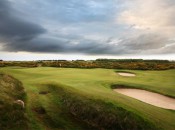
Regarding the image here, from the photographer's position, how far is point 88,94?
18797 mm

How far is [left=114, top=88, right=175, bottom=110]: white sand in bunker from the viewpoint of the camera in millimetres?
21484

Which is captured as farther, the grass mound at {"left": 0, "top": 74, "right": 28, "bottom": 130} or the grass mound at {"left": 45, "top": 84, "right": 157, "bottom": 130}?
the grass mound at {"left": 45, "top": 84, "right": 157, "bottom": 130}

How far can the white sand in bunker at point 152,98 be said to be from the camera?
21484mm

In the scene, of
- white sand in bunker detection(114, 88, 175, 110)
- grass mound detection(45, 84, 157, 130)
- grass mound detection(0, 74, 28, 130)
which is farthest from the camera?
white sand in bunker detection(114, 88, 175, 110)

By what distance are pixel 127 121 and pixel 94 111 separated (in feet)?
7.51

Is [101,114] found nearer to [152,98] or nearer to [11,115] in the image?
[11,115]

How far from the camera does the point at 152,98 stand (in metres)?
23.5

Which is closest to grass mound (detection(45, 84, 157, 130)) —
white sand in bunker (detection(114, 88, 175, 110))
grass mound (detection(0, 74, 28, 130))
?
grass mound (detection(0, 74, 28, 130))

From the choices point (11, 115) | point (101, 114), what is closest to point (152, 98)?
point (101, 114)

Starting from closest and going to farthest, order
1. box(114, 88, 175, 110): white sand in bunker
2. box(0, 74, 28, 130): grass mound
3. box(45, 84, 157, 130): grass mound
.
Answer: box(0, 74, 28, 130): grass mound
box(45, 84, 157, 130): grass mound
box(114, 88, 175, 110): white sand in bunker

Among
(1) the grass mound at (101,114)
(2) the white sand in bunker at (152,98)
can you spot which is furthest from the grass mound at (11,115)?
(2) the white sand in bunker at (152,98)

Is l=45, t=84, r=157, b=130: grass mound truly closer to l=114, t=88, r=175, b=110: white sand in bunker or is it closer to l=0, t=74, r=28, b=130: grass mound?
l=0, t=74, r=28, b=130: grass mound

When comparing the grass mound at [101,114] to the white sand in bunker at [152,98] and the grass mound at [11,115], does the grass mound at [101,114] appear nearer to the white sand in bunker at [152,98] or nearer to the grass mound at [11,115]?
the grass mound at [11,115]

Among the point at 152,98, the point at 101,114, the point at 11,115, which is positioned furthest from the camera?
the point at 152,98
